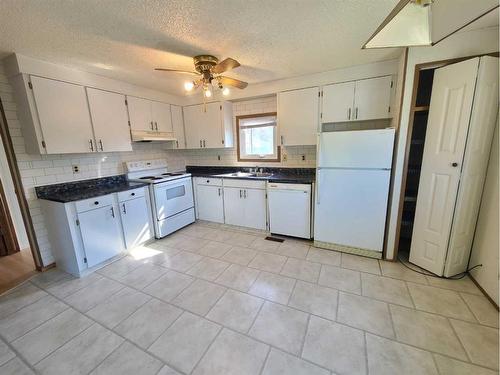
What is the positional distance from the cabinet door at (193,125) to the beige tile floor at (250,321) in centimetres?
→ 220

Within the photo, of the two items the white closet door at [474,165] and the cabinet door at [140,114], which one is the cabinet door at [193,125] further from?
the white closet door at [474,165]

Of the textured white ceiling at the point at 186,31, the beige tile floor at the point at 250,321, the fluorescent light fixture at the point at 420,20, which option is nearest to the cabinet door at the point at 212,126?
the textured white ceiling at the point at 186,31

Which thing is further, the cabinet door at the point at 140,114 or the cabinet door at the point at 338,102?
the cabinet door at the point at 140,114

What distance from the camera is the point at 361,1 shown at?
145 cm

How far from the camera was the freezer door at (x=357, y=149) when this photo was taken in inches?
90.3

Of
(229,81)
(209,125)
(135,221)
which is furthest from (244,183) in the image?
(135,221)

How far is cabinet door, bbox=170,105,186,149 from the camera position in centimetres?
378

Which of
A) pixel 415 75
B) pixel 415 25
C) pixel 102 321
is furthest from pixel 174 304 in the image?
pixel 415 75

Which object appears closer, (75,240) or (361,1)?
(361,1)

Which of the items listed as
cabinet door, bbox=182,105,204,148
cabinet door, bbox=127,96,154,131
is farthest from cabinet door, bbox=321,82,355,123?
cabinet door, bbox=127,96,154,131

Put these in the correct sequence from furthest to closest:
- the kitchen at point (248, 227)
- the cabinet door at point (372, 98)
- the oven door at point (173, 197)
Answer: the oven door at point (173, 197), the cabinet door at point (372, 98), the kitchen at point (248, 227)

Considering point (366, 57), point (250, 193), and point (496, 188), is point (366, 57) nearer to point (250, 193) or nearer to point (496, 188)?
point (496, 188)

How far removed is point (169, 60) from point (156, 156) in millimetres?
1994

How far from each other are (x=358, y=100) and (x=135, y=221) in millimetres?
3373
